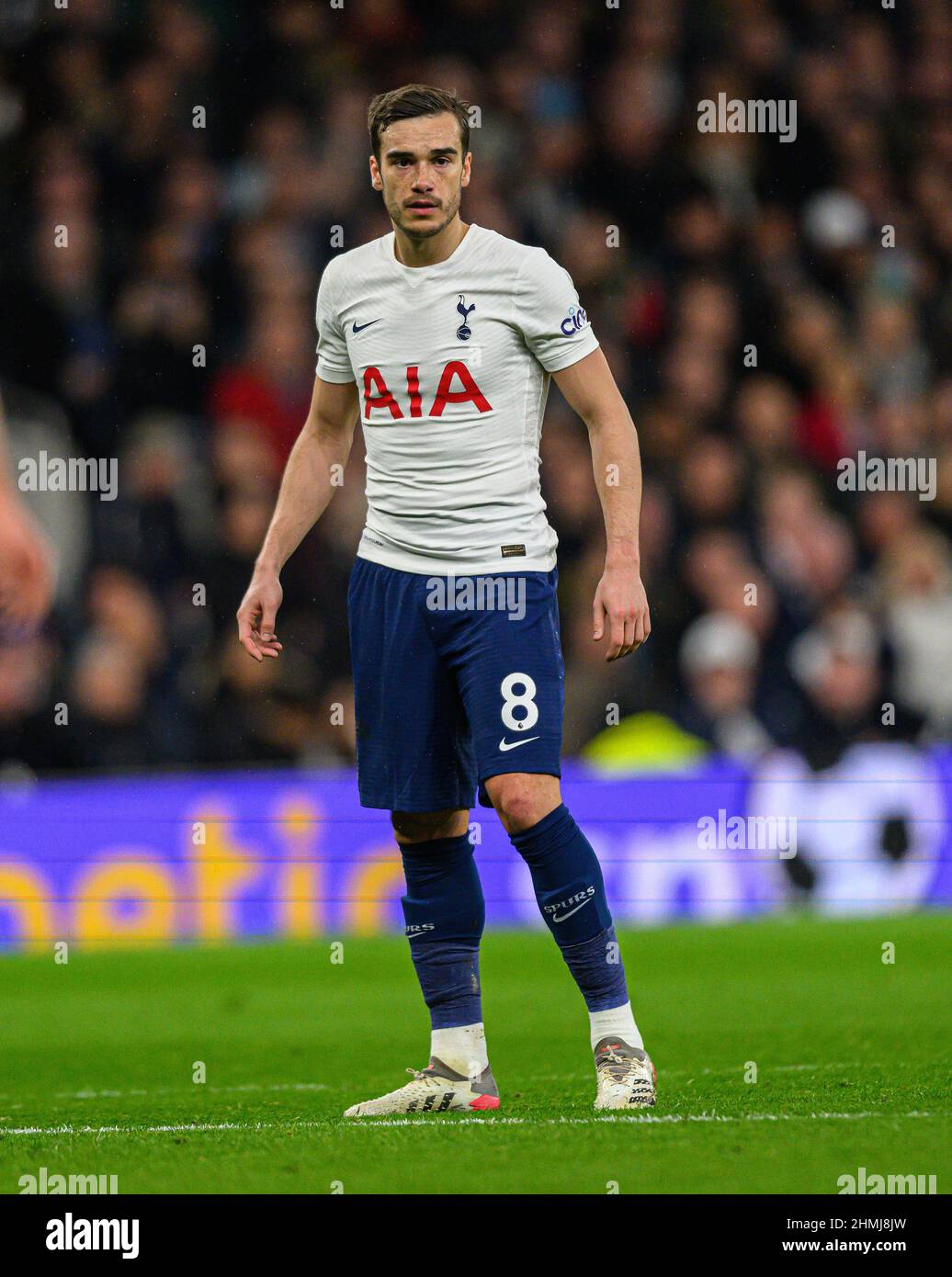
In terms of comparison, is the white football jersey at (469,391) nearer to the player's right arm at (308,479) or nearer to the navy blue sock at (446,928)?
the player's right arm at (308,479)

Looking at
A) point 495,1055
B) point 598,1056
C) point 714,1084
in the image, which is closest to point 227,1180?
point 598,1056

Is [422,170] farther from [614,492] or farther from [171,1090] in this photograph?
[171,1090]

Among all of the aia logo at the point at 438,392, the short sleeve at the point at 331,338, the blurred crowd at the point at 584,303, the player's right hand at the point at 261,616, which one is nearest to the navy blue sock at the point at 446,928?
the player's right hand at the point at 261,616

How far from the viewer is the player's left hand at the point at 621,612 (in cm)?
443

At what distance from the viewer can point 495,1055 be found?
5.92m

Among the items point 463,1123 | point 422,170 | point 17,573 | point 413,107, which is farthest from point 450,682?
point 17,573

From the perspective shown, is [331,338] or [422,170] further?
[331,338]

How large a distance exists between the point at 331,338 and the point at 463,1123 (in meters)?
1.85

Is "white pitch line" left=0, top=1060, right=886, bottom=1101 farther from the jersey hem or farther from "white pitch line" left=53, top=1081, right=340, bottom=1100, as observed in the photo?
the jersey hem

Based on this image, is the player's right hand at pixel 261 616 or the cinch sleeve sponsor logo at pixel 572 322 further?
the player's right hand at pixel 261 616

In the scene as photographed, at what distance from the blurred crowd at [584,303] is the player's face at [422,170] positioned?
5.37 meters

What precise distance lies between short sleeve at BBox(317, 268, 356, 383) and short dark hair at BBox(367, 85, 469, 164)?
35 centimetres

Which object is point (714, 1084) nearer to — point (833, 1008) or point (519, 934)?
point (833, 1008)

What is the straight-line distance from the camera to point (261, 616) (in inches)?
192
